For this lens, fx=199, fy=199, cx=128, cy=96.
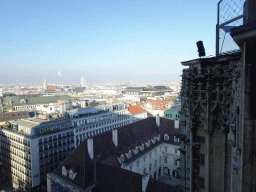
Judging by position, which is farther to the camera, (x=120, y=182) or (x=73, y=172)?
(x=73, y=172)

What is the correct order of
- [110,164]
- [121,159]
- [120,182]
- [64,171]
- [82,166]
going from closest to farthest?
[120,182], [82,166], [64,171], [110,164], [121,159]

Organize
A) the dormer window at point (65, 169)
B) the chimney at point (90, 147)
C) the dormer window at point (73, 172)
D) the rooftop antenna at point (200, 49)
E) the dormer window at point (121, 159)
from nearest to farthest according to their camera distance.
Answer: the rooftop antenna at point (200, 49), the dormer window at point (73, 172), the dormer window at point (65, 169), the chimney at point (90, 147), the dormer window at point (121, 159)

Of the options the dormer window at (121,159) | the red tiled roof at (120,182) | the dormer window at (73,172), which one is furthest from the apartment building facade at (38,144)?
the red tiled roof at (120,182)

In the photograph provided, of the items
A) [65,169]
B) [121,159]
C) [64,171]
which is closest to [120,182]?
[121,159]

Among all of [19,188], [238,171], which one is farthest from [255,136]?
[19,188]

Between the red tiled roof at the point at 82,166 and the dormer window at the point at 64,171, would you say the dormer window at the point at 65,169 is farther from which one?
the red tiled roof at the point at 82,166

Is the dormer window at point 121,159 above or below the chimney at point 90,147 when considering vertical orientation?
below

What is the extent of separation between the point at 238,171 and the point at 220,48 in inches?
207

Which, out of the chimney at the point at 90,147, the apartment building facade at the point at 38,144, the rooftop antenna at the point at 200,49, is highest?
the rooftop antenna at the point at 200,49

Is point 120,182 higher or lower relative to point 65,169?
lower

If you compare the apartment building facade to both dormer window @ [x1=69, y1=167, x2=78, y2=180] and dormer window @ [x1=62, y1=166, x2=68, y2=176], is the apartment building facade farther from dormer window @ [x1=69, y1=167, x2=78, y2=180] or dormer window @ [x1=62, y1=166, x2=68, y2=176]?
dormer window @ [x1=69, y1=167, x2=78, y2=180]

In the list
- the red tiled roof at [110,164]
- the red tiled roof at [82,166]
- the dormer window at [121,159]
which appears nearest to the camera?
the red tiled roof at [110,164]

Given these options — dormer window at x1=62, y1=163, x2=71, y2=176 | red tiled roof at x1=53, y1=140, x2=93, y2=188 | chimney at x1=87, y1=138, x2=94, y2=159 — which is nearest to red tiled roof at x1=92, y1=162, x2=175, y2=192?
red tiled roof at x1=53, y1=140, x2=93, y2=188

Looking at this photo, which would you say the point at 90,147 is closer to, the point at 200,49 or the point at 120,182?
the point at 120,182
